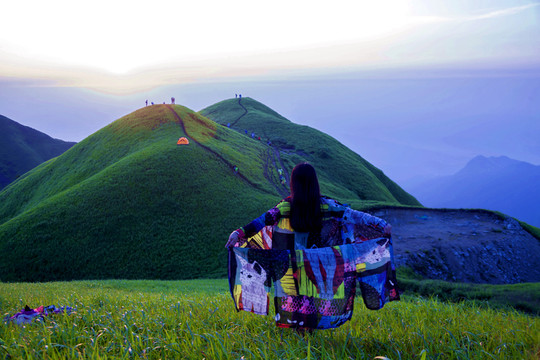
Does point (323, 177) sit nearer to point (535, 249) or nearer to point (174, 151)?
point (174, 151)

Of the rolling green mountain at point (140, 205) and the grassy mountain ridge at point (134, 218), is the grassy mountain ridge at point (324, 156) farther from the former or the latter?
the grassy mountain ridge at point (134, 218)

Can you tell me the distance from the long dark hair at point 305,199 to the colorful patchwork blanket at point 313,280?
68 cm

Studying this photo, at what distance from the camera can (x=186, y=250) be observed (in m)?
31.1

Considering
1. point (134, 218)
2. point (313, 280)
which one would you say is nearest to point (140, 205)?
point (134, 218)

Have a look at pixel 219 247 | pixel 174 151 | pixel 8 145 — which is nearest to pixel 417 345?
pixel 219 247

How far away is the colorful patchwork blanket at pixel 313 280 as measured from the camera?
14.6 ft

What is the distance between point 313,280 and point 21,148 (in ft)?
635

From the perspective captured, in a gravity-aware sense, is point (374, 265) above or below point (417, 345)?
above

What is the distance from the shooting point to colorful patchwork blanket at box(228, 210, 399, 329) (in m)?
4.44

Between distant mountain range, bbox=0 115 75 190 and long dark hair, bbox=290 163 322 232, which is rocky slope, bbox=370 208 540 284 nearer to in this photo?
long dark hair, bbox=290 163 322 232

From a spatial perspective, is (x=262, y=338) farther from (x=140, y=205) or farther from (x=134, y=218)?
(x=140, y=205)

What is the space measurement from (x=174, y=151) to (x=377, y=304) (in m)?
42.8

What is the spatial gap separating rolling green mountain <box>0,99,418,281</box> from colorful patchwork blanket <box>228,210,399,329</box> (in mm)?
25361

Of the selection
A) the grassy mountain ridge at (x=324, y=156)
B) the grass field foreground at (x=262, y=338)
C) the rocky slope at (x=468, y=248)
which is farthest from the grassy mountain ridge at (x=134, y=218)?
the grass field foreground at (x=262, y=338)
